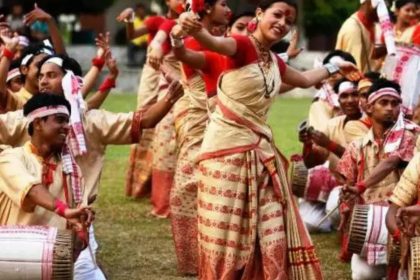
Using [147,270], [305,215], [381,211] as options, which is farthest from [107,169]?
[381,211]

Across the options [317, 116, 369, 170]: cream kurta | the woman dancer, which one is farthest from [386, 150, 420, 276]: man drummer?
[317, 116, 369, 170]: cream kurta

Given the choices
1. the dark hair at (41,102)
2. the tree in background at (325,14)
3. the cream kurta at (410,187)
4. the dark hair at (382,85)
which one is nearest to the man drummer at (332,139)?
the dark hair at (382,85)

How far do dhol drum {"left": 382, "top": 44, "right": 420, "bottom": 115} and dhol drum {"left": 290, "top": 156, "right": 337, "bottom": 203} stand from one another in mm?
883

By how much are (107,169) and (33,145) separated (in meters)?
6.84

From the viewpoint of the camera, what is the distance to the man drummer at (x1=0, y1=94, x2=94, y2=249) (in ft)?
21.1

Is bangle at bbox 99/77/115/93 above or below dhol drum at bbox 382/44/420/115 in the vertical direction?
above

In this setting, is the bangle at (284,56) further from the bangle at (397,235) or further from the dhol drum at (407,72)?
the dhol drum at (407,72)

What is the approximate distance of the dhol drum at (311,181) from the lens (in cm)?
943

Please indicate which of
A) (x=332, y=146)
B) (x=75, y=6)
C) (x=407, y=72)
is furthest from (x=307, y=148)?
(x=75, y=6)

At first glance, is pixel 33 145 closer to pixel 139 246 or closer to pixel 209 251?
pixel 209 251

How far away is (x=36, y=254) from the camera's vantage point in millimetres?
6184

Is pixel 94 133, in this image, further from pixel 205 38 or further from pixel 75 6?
pixel 75 6

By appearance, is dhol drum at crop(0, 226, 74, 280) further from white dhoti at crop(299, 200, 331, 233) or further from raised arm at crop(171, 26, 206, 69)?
white dhoti at crop(299, 200, 331, 233)

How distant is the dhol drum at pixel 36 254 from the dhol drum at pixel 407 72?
3.64 m
